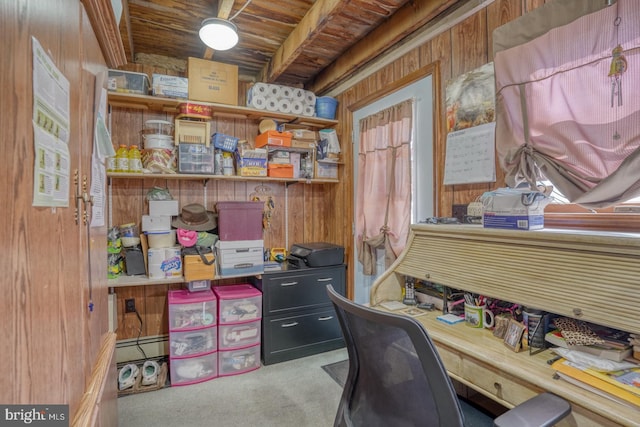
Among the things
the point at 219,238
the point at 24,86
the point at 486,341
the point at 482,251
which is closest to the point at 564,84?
the point at 482,251

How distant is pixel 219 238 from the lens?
8.79 feet

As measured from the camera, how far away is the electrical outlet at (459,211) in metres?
1.88

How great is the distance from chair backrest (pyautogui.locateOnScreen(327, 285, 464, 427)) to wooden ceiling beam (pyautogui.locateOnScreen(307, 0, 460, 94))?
1898mm

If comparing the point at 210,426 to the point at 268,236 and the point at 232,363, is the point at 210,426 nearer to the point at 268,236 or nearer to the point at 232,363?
the point at 232,363

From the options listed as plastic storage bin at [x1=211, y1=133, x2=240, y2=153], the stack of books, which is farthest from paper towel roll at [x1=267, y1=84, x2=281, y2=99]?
the stack of books

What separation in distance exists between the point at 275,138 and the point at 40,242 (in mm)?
2331

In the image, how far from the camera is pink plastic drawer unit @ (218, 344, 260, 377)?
2543 mm

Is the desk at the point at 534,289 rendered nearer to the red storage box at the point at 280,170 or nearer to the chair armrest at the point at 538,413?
the chair armrest at the point at 538,413

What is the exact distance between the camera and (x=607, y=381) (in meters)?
1.00

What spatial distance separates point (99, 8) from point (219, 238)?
6.02 ft

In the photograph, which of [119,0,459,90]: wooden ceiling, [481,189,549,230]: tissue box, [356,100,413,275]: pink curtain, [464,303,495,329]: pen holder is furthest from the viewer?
[356,100,413,275]: pink curtain

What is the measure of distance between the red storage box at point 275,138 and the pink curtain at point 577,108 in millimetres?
1741

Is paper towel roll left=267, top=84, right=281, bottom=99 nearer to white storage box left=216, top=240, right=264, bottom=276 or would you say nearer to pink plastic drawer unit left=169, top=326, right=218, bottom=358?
white storage box left=216, top=240, right=264, bottom=276

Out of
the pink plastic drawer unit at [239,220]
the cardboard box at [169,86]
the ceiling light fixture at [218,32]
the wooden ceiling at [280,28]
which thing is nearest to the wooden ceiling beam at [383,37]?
the wooden ceiling at [280,28]
